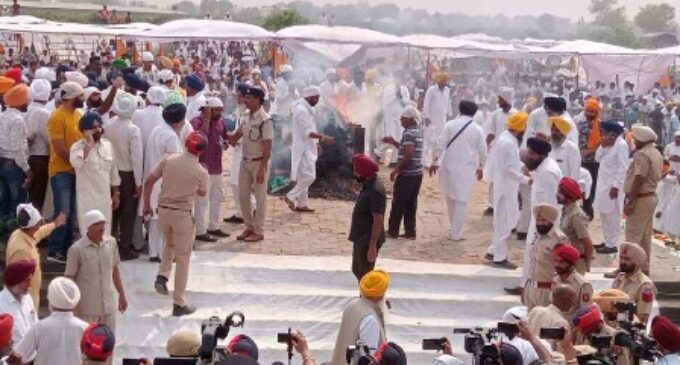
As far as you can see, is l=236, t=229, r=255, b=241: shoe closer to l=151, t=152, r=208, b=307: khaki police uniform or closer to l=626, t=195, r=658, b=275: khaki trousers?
l=151, t=152, r=208, b=307: khaki police uniform

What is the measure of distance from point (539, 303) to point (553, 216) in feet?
2.43

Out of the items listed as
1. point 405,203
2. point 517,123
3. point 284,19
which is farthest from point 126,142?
point 284,19

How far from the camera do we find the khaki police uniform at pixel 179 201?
976cm

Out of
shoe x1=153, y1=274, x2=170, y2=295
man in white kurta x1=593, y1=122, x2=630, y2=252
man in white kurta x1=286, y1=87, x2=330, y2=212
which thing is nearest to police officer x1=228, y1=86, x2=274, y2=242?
man in white kurta x1=286, y1=87, x2=330, y2=212

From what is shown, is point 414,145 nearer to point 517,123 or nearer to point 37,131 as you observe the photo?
point 517,123

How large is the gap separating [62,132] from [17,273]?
10.8 feet

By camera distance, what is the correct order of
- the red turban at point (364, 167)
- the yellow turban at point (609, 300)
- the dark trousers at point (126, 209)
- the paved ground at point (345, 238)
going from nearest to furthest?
the yellow turban at point (609, 300)
the red turban at point (364, 167)
the dark trousers at point (126, 209)
the paved ground at point (345, 238)

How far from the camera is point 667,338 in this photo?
20.9 feet

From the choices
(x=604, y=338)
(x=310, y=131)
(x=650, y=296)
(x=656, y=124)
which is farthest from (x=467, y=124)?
(x=656, y=124)

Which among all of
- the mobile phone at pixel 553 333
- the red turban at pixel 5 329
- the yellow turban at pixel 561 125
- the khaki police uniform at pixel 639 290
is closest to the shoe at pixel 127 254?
the red turban at pixel 5 329

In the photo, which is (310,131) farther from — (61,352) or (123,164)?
(61,352)

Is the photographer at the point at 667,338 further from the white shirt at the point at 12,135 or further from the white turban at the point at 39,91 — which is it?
the white turban at the point at 39,91

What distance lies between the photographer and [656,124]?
2405cm

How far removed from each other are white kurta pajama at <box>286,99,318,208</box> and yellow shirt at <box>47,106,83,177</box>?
3440 mm
